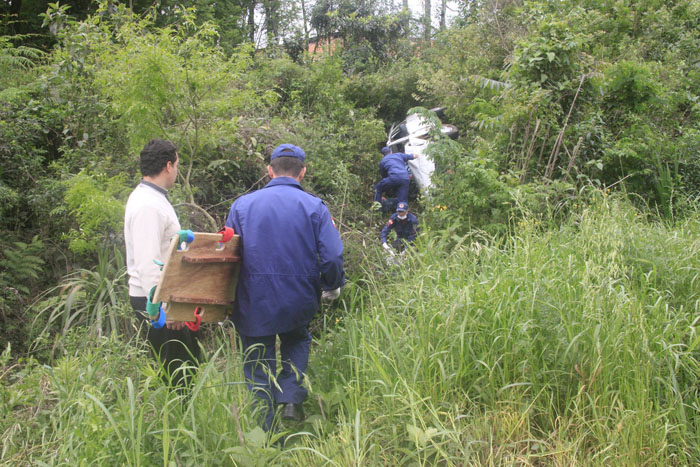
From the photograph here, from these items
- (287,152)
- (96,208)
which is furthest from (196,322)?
(96,208)

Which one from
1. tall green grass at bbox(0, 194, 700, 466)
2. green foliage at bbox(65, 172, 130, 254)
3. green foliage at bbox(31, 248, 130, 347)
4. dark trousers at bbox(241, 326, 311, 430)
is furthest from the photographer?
green foliage at bbox(31, 248, 130, 347)

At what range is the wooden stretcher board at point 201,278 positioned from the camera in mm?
2770

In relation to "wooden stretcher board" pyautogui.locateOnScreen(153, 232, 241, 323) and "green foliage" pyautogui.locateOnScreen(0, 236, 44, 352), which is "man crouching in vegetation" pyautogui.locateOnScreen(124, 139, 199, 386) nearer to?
"wooden stretcher board" pyautogui.locateOnScreen(153, 232, 241, 323)

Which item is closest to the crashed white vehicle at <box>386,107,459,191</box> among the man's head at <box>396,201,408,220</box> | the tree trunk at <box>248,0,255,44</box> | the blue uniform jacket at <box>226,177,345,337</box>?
the man's head at <box>396,201,408,220</box>

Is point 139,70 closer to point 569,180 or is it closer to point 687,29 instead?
point 569,180

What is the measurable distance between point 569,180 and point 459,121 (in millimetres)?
5633

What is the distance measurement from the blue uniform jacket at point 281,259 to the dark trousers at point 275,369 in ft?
0.44

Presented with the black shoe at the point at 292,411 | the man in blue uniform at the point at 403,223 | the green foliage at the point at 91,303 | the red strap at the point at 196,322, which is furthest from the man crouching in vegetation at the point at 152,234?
the man in blue uniform at the point at 403,223

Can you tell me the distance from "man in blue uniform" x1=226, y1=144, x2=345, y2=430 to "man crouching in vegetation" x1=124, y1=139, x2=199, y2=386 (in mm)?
440

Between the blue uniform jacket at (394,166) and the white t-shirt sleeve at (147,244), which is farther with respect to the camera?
the blue uniform jacket at (394,166)

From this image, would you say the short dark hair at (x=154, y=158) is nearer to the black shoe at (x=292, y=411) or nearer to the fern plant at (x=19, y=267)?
the black shoe at (x=292, y=411)

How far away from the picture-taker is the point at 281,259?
10.4ft

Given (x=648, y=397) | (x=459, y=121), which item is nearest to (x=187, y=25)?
(x=648, y=397)

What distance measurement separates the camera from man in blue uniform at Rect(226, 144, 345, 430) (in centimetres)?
316
